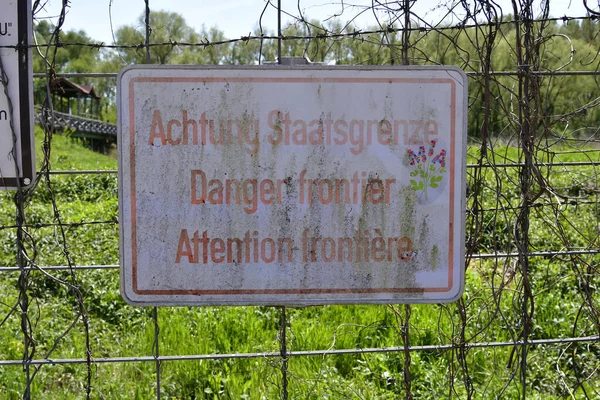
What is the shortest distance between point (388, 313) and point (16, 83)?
273cm

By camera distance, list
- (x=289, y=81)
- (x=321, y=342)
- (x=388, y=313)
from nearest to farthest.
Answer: (x=289, y=81) → (x=321, y=342) → (x=388, y=313)

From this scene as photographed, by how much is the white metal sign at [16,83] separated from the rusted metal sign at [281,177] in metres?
0.36

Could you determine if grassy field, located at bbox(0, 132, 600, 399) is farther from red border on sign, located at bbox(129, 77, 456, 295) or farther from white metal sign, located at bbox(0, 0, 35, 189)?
white metal sign, located at bbox(0, 0, 35, 189)

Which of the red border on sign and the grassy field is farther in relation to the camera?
the grassy field

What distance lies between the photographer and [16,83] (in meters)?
1.93

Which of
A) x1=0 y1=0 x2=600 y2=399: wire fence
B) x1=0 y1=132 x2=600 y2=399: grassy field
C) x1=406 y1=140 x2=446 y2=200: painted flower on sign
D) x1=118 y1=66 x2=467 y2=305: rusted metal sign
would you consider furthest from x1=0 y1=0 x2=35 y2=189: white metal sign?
x1=406 y1=140 x2=446 y2=200: painted flower on sign

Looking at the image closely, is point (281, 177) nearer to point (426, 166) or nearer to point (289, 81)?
point (289, 81)

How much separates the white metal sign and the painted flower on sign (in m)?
1.27

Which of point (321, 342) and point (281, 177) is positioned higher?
point (281, 177)

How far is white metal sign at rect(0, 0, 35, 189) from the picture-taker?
6.30 feet

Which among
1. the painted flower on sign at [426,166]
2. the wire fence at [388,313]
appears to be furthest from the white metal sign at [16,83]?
the painted flower on sign at [426,166]

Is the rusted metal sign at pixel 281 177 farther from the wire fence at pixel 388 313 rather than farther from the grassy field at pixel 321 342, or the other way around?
the grassy field at pixel 321 342

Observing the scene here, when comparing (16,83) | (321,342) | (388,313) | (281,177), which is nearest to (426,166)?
(281,177)

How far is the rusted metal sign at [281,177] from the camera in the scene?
1.87m
